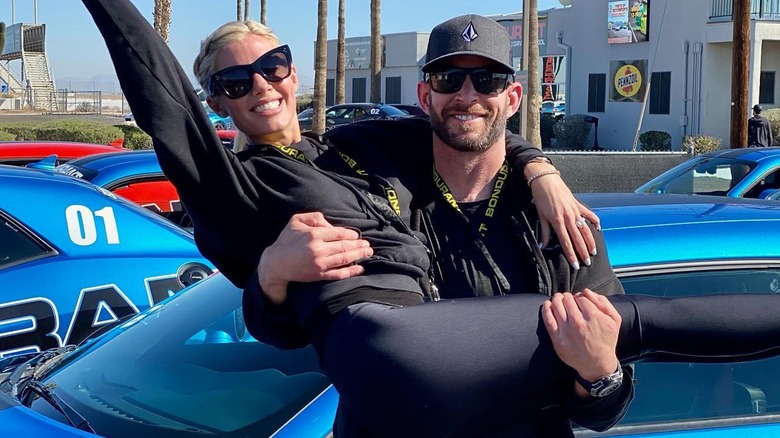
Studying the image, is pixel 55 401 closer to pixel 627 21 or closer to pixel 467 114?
pixel 467 114

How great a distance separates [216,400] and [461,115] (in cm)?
114

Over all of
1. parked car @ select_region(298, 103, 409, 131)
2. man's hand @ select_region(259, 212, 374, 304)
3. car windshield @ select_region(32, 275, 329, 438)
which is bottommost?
car windshield @ select_region(32, 275, 329, 438)

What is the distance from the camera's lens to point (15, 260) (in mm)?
4410

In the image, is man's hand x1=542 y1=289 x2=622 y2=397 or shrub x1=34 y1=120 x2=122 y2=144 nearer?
man's hand x1=542 y1=289 x2=622 y2=397

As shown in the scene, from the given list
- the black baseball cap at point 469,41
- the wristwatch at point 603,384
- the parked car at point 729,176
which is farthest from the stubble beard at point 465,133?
the parked car at point 729,176

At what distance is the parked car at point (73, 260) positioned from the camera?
4.26 meters

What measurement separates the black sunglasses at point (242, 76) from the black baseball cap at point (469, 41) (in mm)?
373

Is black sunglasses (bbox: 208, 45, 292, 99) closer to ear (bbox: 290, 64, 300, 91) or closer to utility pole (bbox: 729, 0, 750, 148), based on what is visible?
ear (bbox: 290, 64, 300, 91)

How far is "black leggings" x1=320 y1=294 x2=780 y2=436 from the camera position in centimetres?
175

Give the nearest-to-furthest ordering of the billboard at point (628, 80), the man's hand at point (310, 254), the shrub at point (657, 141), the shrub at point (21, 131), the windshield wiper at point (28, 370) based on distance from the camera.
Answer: the man's hand at point (310, 254)
the windshield wiper at point (28, 370)
the shrub at point (21, 131)
the shrub at point (657, 141)
the billboard at point (628, 80)

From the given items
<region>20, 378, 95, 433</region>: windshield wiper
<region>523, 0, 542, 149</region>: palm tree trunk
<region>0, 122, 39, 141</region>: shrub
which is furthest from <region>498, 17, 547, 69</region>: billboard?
<region>20, 378, 95, 433</region>: windshield wiper

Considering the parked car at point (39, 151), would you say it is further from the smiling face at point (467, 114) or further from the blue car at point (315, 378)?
the smiling face at point (467, 114)

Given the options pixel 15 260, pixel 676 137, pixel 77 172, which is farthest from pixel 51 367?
pixel 676 137

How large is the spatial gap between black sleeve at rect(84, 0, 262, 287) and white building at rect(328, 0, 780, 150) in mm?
26557
